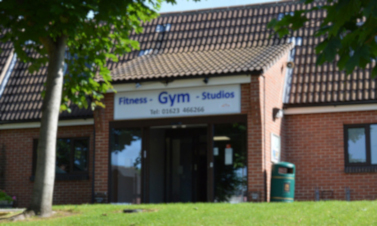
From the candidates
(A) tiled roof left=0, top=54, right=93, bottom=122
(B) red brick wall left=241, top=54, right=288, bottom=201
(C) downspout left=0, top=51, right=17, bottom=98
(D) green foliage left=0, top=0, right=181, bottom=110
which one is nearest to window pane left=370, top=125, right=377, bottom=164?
(B) red brick wall left=241, top=54, right=288, bottom=201

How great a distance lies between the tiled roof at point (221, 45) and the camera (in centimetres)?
1675

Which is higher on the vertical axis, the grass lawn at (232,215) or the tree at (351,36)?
the tree at (351,36)

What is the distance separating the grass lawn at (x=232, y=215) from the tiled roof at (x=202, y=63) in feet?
14.7

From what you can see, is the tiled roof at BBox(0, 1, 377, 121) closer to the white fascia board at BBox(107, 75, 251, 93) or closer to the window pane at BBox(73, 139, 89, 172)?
the white fascia board at BBox(107, 75, 251, 93)

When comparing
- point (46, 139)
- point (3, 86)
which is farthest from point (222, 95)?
point (3, 86)

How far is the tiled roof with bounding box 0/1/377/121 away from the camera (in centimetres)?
1675

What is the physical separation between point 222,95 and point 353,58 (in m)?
10.3

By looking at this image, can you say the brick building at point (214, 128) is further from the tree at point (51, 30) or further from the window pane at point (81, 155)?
the tree at point (51, 30)

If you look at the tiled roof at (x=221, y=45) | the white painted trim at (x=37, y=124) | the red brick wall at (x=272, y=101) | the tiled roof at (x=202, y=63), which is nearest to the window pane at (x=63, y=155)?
the white painted trim at (x=37, y=124)

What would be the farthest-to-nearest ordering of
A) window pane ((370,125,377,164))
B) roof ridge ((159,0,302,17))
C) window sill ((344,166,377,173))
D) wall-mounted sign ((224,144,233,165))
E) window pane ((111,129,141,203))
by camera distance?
roof ridge ((159,0,302,17))
window pane ((111,129,141,203))
window pane ((370,125,377,164))
window sill ((344,166,377,173))
wall-mounted sign ((224,144,233,165))

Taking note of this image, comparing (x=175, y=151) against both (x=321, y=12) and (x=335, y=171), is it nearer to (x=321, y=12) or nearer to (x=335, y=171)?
(x=335, y=171)

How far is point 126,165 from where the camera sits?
16.2m

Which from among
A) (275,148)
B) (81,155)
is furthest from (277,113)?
(81,155)

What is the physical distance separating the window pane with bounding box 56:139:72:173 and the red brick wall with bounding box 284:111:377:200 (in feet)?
24.5
